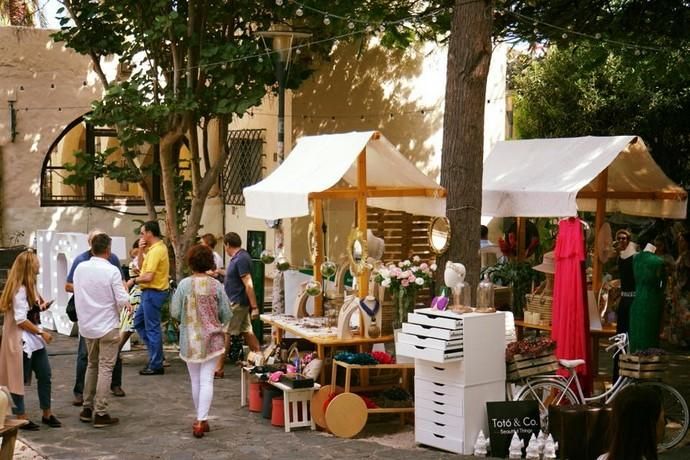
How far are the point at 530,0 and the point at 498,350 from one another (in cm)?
553

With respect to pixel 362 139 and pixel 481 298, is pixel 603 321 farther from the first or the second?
pixel 362 139

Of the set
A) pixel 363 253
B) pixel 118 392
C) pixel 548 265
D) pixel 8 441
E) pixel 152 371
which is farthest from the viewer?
pixel 152 371

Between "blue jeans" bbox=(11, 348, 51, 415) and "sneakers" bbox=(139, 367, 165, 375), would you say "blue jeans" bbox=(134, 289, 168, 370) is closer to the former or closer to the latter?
"sneakers" bbox=(139, 367, 165, 375)

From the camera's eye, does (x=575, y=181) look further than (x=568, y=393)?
Yes

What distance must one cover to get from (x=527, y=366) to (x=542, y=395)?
1.22 ft

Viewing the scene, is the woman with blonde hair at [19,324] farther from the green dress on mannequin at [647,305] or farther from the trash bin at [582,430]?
the green dress on mannequin at [647,305]

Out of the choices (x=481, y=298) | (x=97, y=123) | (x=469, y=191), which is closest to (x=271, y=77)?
(x=97, y=123)

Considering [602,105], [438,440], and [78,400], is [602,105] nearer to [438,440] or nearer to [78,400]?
[438,440]

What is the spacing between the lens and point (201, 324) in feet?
30.7

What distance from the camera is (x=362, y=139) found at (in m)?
10.3

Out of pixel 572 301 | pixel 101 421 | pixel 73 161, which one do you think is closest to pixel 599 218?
pixel 572 301

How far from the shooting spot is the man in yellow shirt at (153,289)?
12.2 meters

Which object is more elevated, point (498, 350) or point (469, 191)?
point (469, 191)

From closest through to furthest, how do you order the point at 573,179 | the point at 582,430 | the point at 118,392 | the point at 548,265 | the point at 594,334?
the point at 582,430
the point at 573,179
the point at 594,334
the point at 118,392
the point at 548,265
